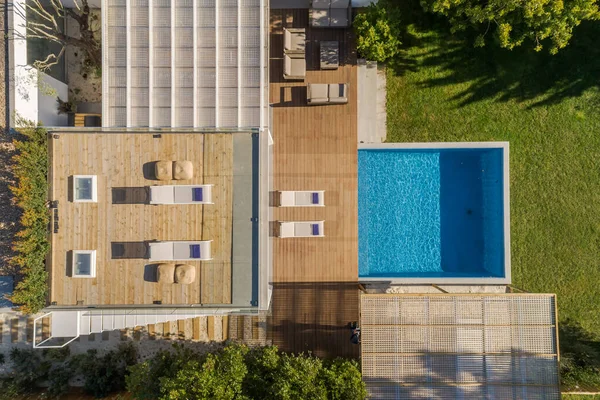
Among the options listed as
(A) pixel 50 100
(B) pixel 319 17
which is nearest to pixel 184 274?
(A) pixel 50 100

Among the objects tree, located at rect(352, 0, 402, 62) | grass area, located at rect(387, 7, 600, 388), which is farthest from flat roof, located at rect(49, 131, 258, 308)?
grass area, located at rect(387, 7, 600, 388)

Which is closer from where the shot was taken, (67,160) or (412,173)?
(67,160)

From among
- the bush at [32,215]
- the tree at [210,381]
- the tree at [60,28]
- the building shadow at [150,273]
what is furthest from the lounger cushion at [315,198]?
the tree at [60,28]

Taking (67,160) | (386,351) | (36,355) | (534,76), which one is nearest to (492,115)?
(534,76)

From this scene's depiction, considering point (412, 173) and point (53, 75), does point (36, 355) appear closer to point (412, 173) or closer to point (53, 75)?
point (53, 75)

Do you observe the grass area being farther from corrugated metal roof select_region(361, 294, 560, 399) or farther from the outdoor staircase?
the outdoor staircase
